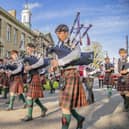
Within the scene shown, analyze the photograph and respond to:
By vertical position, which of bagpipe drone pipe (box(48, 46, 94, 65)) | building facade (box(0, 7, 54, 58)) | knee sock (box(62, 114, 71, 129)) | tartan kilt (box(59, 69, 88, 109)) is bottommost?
knee sock (box(62, 114, 71, 129))

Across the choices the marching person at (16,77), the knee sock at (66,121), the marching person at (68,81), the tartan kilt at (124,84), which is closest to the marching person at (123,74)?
the tartan kilt at (124,84)

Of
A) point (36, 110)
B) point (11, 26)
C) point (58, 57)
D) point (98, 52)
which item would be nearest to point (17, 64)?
point (36, 110)

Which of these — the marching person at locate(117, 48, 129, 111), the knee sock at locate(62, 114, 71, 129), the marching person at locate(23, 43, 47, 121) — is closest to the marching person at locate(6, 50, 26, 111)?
the marching person at locate(23, 43, 47, 121)

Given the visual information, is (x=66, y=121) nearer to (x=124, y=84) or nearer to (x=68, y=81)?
(x=68, y=81)

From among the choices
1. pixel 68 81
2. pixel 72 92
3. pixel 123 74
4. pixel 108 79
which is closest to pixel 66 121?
pixel 72 92

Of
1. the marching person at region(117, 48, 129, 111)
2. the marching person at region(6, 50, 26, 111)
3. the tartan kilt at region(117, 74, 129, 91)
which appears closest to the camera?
the marching person at region(117, 48, 129, 111)

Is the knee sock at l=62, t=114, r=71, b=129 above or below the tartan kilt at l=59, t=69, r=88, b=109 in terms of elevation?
below

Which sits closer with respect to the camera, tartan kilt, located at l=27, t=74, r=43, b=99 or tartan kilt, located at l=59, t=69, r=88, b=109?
tartan kilt, located at l=59, t=69, r=88, b=109

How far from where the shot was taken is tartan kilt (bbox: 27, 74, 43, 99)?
7.92 m

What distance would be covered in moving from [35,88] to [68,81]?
2.34 meters

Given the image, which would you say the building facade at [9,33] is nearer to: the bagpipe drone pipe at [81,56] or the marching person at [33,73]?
the marching person at [33,73]

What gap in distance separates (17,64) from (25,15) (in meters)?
53.5

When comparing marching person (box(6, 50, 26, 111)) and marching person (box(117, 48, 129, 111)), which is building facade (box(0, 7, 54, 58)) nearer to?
marching person (box(6, 50, 26, 111))

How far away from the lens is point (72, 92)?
5770 millimetres
